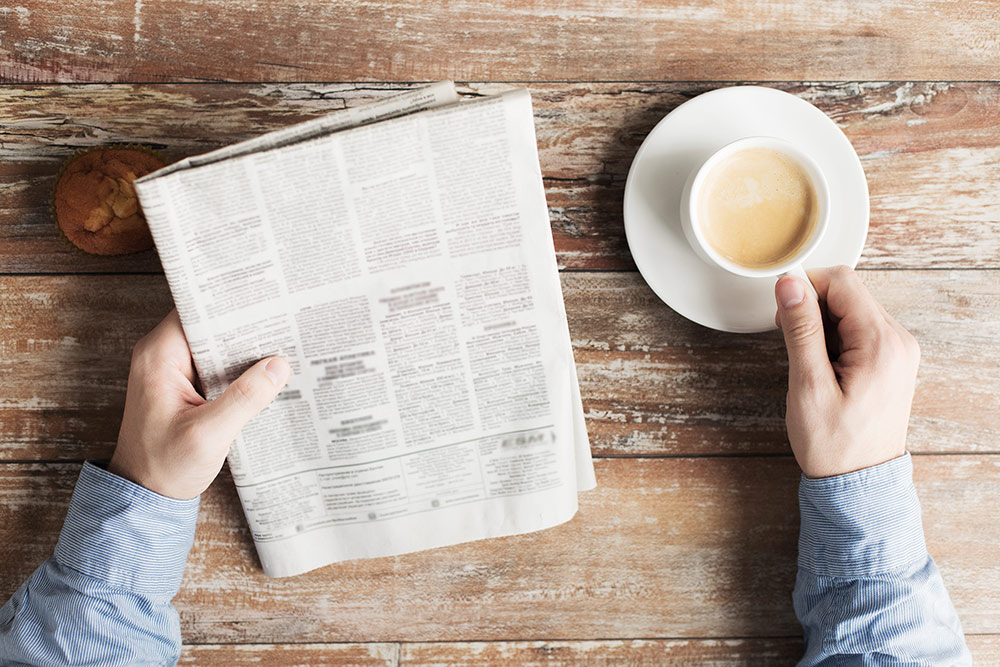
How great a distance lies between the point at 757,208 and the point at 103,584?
81 cm

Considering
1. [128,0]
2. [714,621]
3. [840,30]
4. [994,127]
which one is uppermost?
[128,0]

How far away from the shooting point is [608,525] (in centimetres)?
83

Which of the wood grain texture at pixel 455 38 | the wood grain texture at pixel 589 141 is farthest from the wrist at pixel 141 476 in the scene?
the wood grain texture at pixel 455 38

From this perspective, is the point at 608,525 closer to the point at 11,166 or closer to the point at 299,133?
the point at 299,133

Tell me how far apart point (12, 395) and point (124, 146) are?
0.33m

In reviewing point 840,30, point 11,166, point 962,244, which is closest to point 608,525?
point 962,244

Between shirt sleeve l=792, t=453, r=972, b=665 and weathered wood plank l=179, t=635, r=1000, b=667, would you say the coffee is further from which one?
weathered wood plank l=179, t=635, r=1000, b=667

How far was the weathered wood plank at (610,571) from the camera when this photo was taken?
0.83m

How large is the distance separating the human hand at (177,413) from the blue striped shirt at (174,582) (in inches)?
1.4

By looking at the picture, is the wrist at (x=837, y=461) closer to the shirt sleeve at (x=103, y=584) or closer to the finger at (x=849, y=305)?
the finger at (x=849, y=305)

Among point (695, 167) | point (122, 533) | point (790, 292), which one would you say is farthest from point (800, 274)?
point (122, 533)

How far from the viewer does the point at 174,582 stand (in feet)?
2.51

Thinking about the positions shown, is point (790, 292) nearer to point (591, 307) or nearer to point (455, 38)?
point (591, 307)

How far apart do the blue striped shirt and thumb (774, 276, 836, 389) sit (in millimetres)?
128
